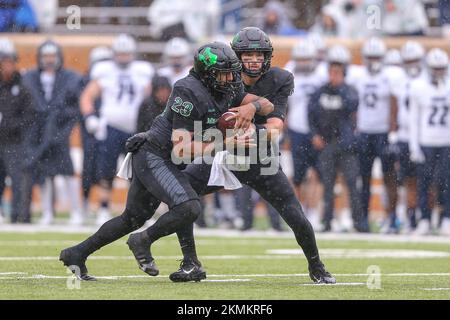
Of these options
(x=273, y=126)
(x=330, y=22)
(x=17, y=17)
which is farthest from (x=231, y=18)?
(x=273, y=126)

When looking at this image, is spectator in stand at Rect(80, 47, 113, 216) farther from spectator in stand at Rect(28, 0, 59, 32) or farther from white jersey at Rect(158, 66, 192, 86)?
spectator in stand at Rect(28, 0, 59, 32)

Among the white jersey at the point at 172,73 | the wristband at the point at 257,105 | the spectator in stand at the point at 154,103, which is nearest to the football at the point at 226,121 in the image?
the wristband at the point at 257,105

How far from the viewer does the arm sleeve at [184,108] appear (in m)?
7.86

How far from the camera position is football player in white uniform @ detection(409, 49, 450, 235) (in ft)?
45.3

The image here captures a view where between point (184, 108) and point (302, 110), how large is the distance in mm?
6801

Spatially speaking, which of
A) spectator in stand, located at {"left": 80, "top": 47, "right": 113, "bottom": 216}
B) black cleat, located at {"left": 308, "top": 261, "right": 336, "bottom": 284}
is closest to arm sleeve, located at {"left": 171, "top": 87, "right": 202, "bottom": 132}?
black cleat, located at {"left": 308, "top": 261, "right": 336, "bottom": 284}

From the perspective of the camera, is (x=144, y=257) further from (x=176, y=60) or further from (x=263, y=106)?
(x=176, y=60)

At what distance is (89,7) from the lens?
59.8 feet

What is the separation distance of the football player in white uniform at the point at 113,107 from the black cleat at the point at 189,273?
245 inches

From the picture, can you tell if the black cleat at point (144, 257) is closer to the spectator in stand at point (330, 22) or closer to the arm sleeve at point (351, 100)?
the arm sleeve at point (351, 100)

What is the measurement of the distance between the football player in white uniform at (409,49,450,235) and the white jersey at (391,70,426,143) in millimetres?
120

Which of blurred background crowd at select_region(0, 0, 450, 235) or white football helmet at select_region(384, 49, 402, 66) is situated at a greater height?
white football helmet at select_region(384, 49, 402, 66)
